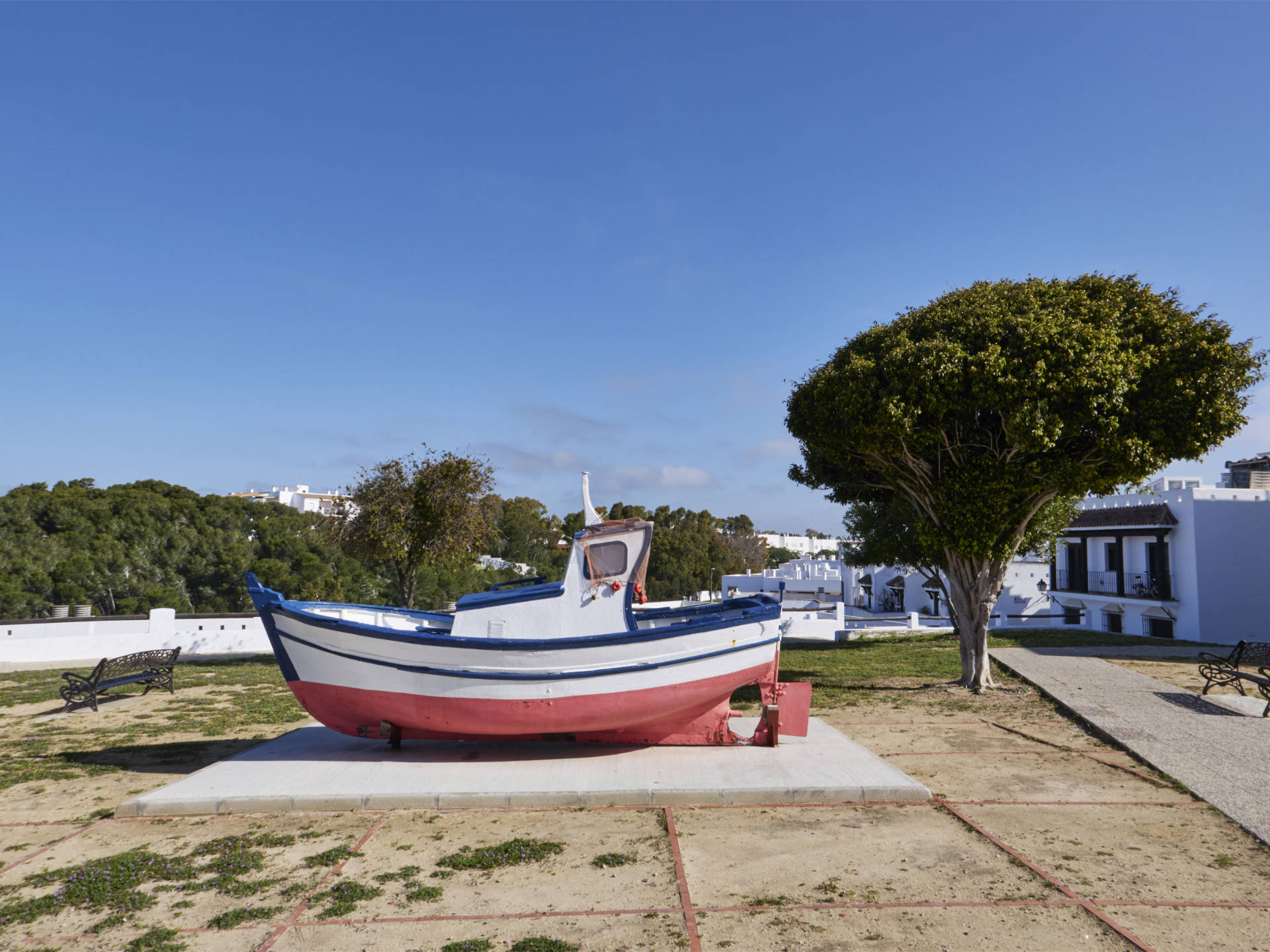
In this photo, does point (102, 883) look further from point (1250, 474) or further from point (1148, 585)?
point (1250, 474)

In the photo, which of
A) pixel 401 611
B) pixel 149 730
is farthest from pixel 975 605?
pixel 149 730

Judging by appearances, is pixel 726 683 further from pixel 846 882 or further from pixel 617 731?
pixel 846 882

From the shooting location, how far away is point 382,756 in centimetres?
930

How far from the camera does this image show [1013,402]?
39.2ft

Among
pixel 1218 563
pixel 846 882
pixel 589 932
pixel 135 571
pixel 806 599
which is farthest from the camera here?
pixel 806 599

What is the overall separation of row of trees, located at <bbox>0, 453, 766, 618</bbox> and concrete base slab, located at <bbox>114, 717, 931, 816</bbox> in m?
13.0

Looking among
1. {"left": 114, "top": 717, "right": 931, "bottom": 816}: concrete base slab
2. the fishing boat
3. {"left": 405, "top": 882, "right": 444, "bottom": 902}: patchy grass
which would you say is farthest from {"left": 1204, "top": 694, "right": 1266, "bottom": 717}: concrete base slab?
{"left": 405, "top": 882, "right": 444, "bottom": 902}: patchy grass

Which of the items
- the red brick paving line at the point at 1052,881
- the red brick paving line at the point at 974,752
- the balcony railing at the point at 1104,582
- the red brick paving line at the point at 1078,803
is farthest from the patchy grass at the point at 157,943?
the balcony railing at the point at 1104,582

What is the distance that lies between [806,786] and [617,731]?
264 cm

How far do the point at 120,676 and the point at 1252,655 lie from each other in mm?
21739

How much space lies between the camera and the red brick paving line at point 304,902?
4.86 meters

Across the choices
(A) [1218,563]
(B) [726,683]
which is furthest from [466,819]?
(A) [1218,563]

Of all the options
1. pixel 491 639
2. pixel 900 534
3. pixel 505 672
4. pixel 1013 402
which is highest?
pixel 1013 402

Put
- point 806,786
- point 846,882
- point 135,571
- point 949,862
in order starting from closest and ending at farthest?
point 846,882 → point 949,862 → point 806,786 → point 135,571
